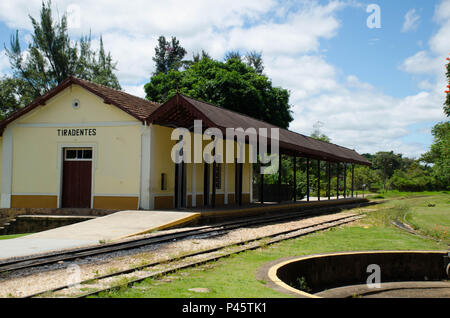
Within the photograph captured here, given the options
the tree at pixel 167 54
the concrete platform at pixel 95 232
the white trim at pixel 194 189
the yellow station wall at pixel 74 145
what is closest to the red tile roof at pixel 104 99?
the yellow station wall at pixel 74 145

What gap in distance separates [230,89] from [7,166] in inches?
698

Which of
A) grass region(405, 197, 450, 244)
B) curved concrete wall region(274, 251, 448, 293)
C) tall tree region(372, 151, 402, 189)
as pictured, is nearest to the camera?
curved concrete wall region(274, 251, 448, 293)

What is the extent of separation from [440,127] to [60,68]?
36.4 meters

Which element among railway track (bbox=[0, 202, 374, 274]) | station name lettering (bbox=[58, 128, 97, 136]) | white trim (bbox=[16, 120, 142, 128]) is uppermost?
white trim (bbox=[16, 120, 142, 128])

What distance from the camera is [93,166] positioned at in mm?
18812

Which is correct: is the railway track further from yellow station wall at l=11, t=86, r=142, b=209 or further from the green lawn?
yellow station wall at l=11, t=86, r=142, b=209

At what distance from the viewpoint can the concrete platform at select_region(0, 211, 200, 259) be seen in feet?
33.8

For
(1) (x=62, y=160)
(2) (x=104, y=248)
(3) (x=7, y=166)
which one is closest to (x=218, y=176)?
(1) (x=62, y=160)

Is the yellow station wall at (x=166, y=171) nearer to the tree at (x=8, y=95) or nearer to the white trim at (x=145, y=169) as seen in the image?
the white trim at (x=145, y=169)

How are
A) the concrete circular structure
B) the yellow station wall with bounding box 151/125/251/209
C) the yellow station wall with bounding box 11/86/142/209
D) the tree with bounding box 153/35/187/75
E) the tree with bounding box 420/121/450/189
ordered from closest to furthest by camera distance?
the concrete circular structure < the yellow station wall with bounding box 11/86/142/209 < the yellow station wall with bounding box 151/125/251/209 < the tree with bounding box 420/121/450/189 < the tree with bounding box 153/35/187/75

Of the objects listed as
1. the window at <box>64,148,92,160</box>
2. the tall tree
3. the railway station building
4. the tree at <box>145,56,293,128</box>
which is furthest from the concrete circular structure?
the tall tree

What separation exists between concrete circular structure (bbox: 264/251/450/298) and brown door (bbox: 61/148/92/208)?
12.7m

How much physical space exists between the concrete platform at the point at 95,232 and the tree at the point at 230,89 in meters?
18.1
